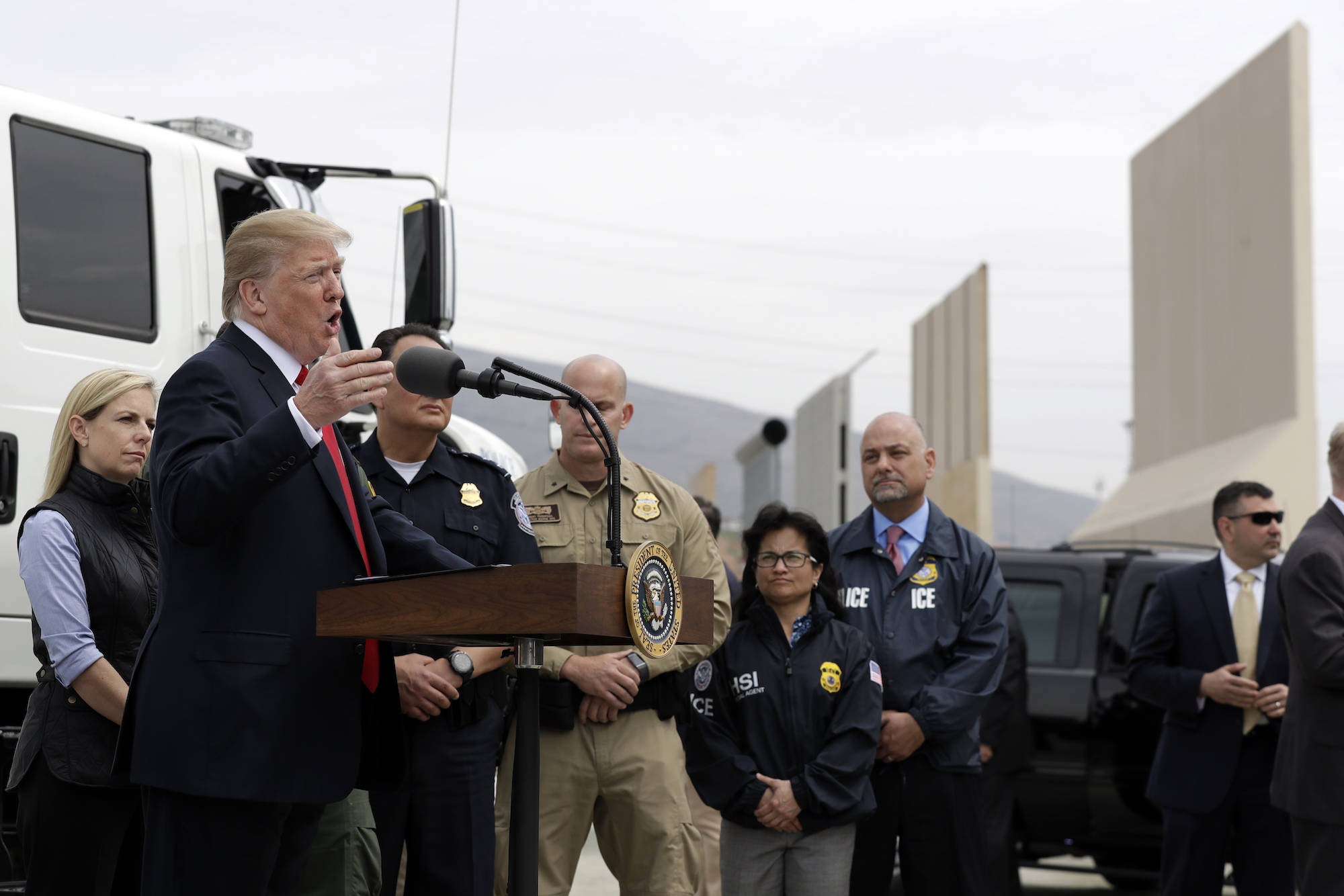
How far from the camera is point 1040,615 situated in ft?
25.2

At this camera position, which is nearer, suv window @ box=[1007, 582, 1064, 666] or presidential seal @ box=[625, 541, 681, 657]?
presidential seal @ box=[625, 541, 681, 657]

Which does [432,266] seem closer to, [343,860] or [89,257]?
[89,257]

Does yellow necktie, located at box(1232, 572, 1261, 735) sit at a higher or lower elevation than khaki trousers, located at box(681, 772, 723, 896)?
higher

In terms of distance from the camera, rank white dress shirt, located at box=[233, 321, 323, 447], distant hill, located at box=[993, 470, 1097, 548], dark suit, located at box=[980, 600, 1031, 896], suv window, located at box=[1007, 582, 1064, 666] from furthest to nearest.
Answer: distant hill, located at box=[993, 470, 1097, 548], suv window, located at box=[1007, 582, 1064, 666], dark suit, located at box=[980, 600, 1031, 896], white dress shirt, located at box=[233, 321, 323, 447]

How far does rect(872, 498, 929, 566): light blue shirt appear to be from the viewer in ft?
17.5

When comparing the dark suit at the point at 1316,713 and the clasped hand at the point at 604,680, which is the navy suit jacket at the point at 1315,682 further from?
the clasped hand at the point at 604,680

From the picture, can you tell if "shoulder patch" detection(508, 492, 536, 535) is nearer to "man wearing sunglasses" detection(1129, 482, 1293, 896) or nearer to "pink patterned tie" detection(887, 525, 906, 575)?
"pink patterned tie" detection(887, 525, 906, 575)

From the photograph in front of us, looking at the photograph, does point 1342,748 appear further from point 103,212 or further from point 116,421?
point 103,212

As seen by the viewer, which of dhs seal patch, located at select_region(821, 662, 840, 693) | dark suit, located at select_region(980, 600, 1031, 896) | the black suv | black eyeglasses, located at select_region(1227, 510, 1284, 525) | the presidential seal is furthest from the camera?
the black suv

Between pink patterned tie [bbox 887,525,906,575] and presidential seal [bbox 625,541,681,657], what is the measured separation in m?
2.59

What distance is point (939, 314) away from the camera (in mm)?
24703

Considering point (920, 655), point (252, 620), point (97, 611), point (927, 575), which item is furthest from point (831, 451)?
point (252, 620)

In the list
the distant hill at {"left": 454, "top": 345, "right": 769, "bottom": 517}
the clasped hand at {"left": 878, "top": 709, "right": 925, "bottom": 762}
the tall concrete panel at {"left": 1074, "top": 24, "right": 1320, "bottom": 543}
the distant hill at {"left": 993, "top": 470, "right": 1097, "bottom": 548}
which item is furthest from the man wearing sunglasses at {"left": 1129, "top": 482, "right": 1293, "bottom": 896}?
A: the distant hill at {"left": 993, "top": 470, "right": 1097, "bottom": 548}

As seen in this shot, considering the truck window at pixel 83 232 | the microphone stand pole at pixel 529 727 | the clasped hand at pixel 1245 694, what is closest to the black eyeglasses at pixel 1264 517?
the clasped hand at pixel 1245 694
